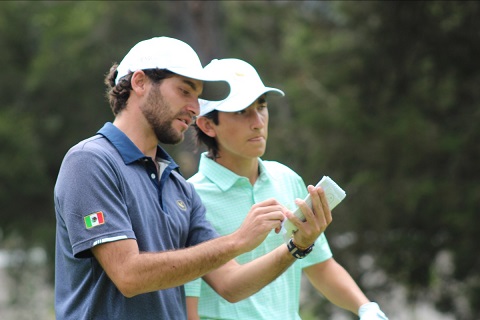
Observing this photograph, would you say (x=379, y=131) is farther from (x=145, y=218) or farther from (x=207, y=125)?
(x=145, y=218)

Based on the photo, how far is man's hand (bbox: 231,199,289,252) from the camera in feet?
11.6

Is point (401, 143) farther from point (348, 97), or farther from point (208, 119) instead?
point (208, 119)

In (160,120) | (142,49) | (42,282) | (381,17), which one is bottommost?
(42,282)

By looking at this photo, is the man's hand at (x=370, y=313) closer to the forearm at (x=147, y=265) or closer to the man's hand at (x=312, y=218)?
the man's hand at (x=312, y=218)

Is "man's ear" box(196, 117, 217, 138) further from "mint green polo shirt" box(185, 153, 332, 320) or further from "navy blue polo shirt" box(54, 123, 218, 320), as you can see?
"navy blue polo shirt" box(54, 123, 218, 320)

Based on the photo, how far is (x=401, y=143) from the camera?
1087cm

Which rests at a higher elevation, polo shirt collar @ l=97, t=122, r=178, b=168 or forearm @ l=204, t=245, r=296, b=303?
polo shirt collar @ l=97, t=122, r=178, b=168

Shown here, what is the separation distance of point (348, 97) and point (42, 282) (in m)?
7.78

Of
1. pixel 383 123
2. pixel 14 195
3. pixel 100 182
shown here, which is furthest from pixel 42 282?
pixel 100 182

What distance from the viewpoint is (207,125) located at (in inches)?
183

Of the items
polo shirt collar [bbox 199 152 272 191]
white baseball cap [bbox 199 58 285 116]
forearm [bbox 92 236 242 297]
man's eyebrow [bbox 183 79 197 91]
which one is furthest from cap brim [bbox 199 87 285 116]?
forearm [bbox 92 236 242 297]

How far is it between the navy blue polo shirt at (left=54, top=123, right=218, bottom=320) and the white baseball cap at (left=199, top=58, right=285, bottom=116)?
0.88 m

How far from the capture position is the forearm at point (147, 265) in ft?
10.9

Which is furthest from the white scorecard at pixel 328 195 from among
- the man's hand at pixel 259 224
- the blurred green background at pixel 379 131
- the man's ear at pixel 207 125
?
the blurred green background at pixel 379 131
